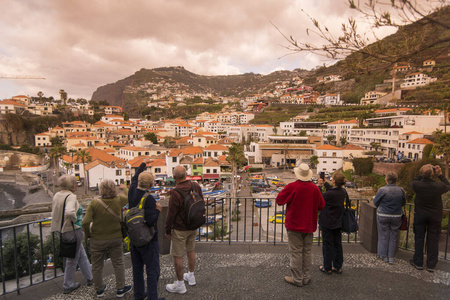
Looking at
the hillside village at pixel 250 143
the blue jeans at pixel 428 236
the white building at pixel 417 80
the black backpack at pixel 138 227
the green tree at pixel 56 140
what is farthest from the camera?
the white building at pixel 417 80

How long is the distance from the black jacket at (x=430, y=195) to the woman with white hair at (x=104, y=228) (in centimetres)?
438

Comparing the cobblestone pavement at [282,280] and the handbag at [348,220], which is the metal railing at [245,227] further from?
the handbag at [348,220]

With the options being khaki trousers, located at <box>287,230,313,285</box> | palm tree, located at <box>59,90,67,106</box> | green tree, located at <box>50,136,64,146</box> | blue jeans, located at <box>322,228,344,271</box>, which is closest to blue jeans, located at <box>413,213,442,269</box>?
blue jeans, located at <box>322,228,344,271</box>

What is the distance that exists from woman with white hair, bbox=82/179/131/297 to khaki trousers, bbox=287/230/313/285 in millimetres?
2401

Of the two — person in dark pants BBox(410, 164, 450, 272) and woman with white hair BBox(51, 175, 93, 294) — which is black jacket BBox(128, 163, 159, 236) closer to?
woman with white hair BBox(51, 175, 93, 294)

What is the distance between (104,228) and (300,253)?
106 inches

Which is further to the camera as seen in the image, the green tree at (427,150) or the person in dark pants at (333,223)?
the green tree at (427,150)

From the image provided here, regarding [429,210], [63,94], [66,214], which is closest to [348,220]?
[429,210]

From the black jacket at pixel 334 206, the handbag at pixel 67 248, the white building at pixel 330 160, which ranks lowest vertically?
the white building at pixel 330 160

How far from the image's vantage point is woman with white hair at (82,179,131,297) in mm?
2967

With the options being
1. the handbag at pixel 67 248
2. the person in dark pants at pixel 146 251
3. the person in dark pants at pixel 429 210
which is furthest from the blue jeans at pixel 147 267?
the person in dark pants at pixel 429 210

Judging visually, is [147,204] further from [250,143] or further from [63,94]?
[63,94]

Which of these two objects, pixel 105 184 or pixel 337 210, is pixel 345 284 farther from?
pixel 105 184

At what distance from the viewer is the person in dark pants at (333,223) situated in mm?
3521
